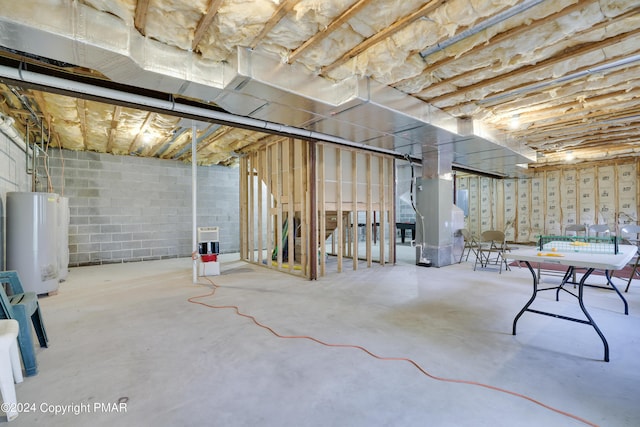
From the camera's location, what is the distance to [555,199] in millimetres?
8594

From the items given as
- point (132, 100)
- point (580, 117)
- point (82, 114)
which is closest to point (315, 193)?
point (132, 100)

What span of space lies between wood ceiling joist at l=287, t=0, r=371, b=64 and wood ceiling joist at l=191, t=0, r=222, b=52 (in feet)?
2.34

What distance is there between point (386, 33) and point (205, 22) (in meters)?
1.33

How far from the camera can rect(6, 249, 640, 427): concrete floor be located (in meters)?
1.60

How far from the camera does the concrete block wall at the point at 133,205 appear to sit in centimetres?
613

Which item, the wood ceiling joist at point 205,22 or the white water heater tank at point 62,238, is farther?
the white water heater tank at point 62,238

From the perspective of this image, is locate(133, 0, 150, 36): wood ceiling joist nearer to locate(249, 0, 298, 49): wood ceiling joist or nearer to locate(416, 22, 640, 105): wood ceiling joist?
locate(249, 0, 298, 49): wood ceiling joist

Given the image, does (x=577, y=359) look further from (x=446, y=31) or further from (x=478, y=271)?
(x=478, y=271)

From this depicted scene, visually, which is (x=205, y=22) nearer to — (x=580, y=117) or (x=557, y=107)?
(x=557, y=107)

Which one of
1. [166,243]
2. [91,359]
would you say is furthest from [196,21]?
[166,243]

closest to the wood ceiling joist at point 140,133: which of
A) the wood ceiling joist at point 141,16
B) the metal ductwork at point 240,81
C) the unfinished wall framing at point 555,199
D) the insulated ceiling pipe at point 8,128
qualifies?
the insulated ceiling pipe at point 8,128

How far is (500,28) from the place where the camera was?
2.30 meters

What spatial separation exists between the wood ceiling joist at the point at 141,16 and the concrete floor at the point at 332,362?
7.97 ft

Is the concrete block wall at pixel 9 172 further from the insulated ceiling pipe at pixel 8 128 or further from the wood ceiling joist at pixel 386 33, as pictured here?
the wood ceiling joist at pixel 386 33
